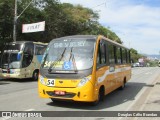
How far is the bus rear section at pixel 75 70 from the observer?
10070mm

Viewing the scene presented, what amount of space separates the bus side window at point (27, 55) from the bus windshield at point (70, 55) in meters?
11.0

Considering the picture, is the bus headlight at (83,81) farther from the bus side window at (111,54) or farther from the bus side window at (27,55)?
the bus side window at (27,55)

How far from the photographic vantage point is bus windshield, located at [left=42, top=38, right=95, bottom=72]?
34.1 ft

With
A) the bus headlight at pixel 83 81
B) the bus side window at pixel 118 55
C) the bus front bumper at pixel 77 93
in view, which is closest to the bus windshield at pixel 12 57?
the bus side window at pixel 118 55

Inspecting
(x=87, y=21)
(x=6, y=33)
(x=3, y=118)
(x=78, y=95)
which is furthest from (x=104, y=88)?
(x=87, y=21)

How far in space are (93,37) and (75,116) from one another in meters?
3.22

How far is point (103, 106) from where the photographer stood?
11.0 m

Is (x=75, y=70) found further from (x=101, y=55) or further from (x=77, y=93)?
(x=101, y=55)

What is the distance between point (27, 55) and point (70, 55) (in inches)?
473

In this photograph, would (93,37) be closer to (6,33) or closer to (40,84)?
(40,84)

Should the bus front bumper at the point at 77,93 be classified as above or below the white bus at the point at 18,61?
below

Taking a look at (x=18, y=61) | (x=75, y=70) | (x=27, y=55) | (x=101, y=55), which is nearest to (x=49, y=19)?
(x=27, y=55)

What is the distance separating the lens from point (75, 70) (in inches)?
402

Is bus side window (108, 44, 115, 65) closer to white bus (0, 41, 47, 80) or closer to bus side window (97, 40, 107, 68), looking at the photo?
bus side window (97, 40, 107, 68)
